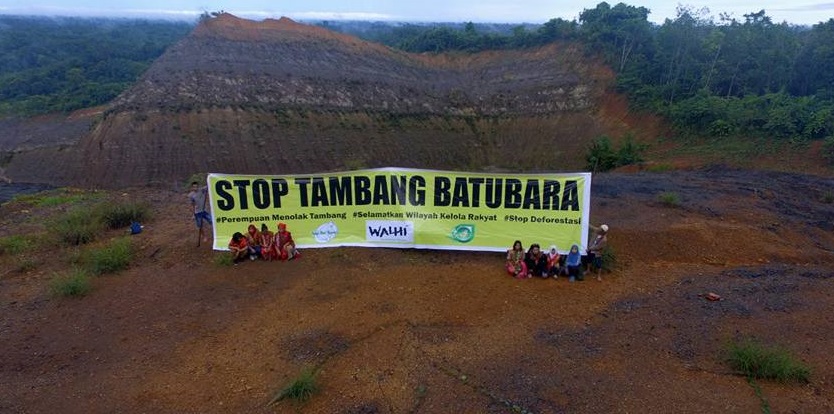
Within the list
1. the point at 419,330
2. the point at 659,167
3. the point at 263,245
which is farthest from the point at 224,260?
the point at 659,167

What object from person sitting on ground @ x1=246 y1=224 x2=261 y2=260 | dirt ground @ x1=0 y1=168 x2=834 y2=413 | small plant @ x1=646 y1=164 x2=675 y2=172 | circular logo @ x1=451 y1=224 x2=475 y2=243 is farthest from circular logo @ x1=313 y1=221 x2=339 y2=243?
small plant @ x1=646 y1=164 x2=675 y2=172

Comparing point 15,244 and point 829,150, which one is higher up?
point 829,150

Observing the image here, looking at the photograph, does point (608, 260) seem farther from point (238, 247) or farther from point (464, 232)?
point (238, 247)

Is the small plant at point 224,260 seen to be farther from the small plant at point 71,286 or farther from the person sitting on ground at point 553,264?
the person sitting on ground at point 553,264

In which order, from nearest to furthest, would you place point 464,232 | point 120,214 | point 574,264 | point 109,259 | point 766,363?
1. point 766,363
2. point 574,264
3. point 109,259
4. point 464,232
5. point 120,214

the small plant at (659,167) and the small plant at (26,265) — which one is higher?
the small plant at (659,167)

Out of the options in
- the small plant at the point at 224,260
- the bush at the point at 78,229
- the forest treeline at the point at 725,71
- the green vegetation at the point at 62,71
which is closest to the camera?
the small plant at the point at 224,260

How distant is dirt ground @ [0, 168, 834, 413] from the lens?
5.67 meters

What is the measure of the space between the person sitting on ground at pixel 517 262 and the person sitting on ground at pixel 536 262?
0.11m

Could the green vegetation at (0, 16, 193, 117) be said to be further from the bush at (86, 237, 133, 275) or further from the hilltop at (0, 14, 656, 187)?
the bush at (86, 237, 133, 275)

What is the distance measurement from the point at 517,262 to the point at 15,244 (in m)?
10.8

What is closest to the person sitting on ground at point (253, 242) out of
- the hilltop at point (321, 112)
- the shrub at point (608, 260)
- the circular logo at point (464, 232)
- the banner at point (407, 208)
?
the banner at point (407, 208)

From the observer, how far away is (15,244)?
10562 millimetres

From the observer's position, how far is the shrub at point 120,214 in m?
11.8
